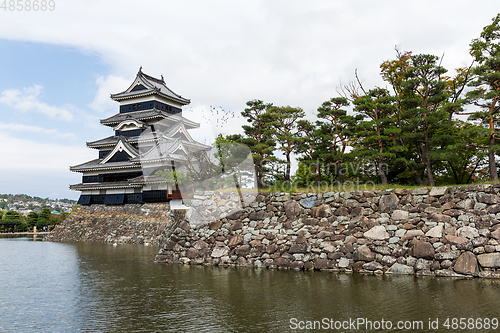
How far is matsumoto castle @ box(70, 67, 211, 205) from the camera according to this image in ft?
96.2

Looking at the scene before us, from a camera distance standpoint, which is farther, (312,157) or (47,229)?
(47,229)

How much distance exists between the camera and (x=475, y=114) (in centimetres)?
1365

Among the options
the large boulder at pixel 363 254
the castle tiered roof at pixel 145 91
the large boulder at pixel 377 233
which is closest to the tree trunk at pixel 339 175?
the large boulder at pixel 377 233

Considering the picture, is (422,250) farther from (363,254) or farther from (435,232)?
(363,254)

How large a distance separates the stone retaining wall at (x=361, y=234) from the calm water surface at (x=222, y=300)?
0.80 metres

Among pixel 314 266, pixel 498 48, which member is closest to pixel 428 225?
pixel 314 266

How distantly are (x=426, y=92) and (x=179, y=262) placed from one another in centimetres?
1347

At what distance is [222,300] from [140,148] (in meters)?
27.5

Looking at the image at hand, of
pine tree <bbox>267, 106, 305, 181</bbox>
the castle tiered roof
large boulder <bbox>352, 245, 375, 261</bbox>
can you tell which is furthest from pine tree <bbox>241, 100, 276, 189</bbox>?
the castle tiered roof

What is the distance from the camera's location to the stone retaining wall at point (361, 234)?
993 centimetres

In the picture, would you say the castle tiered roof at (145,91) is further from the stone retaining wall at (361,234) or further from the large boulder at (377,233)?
the large boulder at (377,233)

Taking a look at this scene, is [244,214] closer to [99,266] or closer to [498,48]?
[99,266]

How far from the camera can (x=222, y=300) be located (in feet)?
25.5

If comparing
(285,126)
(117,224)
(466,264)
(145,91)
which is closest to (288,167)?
(285,126)
